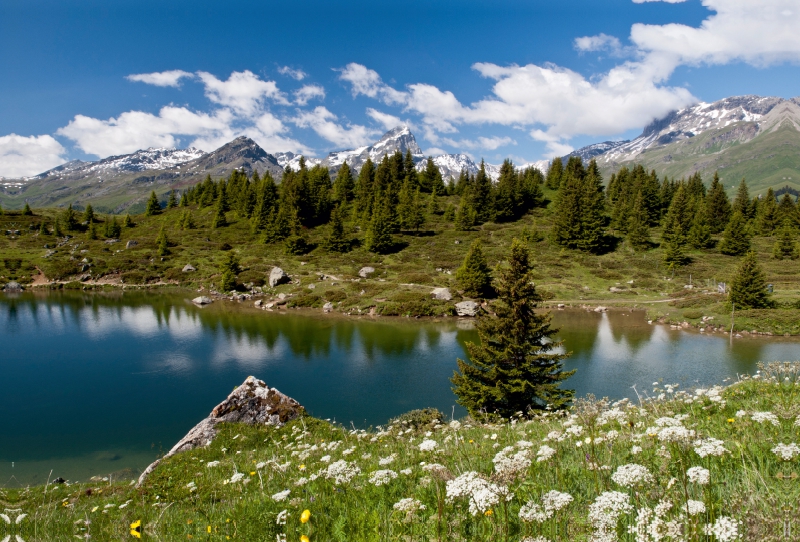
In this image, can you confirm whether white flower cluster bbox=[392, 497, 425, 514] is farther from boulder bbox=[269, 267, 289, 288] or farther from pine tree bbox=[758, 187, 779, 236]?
pine tree bbox=[758, 187, 779, 236]

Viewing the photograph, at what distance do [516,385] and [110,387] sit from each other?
2929cm

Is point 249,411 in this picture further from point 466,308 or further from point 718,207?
point 718,207

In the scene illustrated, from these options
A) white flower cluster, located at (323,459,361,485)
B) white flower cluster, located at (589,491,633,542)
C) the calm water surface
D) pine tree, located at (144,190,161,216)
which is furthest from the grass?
white flower cluster, located at (589,491,633,542)

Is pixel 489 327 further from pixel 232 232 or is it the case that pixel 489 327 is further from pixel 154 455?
pixel 232 232

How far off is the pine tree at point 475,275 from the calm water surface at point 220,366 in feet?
30.9

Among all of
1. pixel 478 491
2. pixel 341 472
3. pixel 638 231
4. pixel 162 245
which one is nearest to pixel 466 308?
pixel 341 472

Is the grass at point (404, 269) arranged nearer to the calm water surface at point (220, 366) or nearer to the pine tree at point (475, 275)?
the pine tree at point (475, 275)

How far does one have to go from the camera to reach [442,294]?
59000mm

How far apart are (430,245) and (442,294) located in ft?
101

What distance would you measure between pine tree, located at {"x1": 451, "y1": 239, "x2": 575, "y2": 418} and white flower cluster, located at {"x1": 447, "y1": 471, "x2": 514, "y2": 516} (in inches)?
674

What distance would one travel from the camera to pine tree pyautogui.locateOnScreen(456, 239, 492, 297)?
59781mm

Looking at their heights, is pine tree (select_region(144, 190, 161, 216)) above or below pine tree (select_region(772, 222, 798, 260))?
above

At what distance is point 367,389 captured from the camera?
2880 cm

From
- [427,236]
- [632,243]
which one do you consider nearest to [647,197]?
[632,243]
